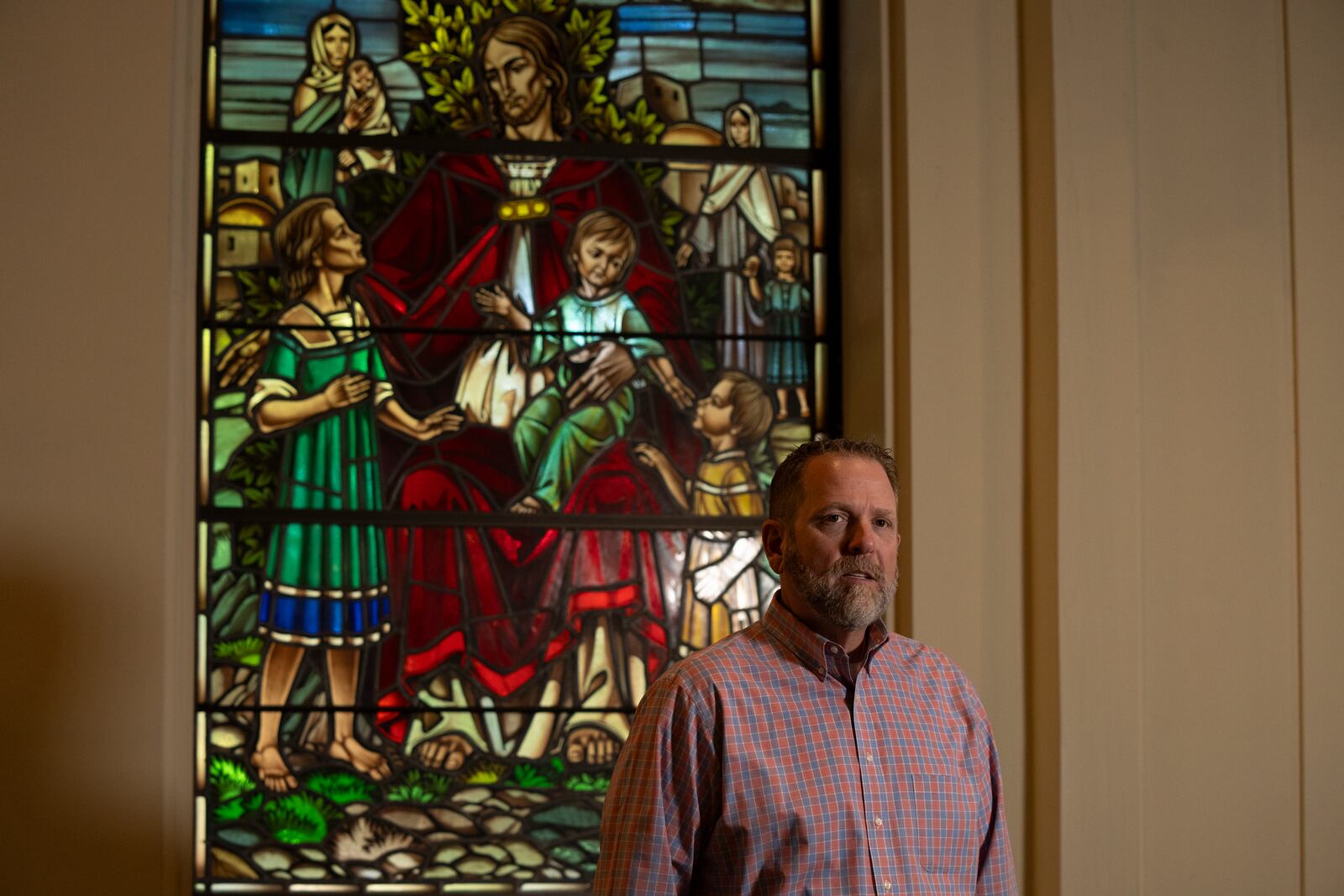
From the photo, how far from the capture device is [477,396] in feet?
13.6

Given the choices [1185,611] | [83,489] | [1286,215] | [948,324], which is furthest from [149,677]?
[1286,215]

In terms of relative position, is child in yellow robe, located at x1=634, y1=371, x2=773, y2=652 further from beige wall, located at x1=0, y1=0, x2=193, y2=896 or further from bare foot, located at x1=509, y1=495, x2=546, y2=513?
beige wall, located at x1=0, y1=0, x2=193, y2=896

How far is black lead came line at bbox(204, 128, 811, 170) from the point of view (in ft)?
13.6

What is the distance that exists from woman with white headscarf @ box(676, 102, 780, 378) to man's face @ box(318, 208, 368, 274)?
97 centimetres

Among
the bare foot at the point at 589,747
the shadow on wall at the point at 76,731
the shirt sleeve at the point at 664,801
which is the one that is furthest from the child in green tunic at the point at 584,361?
the shirt sleeve at the point at 664,801

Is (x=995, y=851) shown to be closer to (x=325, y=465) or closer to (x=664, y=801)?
(x=664, y=801)

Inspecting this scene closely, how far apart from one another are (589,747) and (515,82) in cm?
204

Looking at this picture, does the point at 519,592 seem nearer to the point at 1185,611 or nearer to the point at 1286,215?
the point at 1185,611

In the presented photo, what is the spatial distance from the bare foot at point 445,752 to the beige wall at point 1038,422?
2.16 ft

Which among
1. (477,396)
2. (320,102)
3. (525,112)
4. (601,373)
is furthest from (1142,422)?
(320,102)

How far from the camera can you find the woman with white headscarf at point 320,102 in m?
4.15

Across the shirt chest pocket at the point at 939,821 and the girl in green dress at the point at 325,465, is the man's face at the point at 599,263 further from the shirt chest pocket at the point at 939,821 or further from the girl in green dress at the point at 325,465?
the shirt chest pocket at the point at 939,821

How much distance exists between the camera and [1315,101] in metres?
3.78

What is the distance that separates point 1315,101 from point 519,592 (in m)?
2.63
